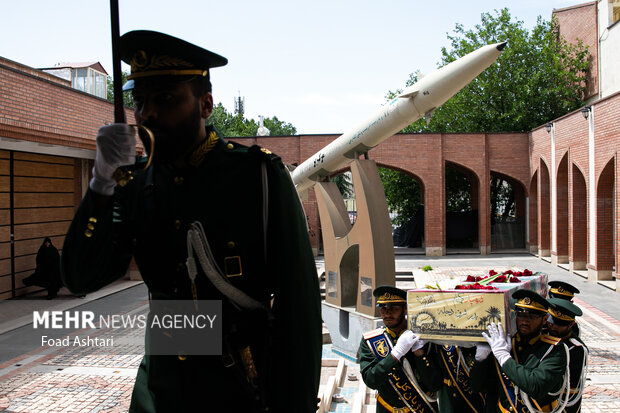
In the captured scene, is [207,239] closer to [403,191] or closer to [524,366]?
[524,366]

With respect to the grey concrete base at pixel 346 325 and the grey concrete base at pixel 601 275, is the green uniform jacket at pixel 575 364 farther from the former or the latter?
the grey concrete base at pixel 601 275

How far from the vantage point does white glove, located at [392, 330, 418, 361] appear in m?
4.91

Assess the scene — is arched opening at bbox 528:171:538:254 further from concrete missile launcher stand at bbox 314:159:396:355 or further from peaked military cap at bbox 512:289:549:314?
peaked military cap at bbox 512:289:549:314

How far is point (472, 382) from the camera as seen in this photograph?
15.6 ft

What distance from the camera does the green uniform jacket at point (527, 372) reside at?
13.9 feet

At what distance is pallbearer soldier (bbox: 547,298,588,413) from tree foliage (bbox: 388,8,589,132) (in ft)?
92.8

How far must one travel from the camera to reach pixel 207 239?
1781 mm

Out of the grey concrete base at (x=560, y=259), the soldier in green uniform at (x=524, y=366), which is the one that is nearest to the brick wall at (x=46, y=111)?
the soldier in green uniform at (x=524, y=366)

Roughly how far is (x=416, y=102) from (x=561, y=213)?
48.1ft

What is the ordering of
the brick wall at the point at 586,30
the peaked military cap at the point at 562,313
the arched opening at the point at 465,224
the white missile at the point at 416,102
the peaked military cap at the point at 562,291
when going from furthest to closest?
the brick wall at the point at 586,30 → the arched opening at the point at 465,224 → the white missile at the point at 416,102 → the peaked military cap at the point at 562,291 → the peaked military cap at the point at 562,313

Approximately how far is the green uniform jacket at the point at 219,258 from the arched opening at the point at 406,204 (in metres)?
30.3

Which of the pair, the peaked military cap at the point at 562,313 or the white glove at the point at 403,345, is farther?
the white glove at the point at 403,345

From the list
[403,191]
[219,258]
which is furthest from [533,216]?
[219,258]

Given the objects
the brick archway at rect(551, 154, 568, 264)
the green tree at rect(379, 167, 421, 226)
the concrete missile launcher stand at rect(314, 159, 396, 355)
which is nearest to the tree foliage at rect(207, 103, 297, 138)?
the green tree at rect(379, 167, 421, 226)
